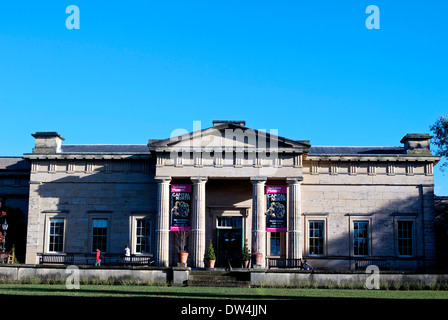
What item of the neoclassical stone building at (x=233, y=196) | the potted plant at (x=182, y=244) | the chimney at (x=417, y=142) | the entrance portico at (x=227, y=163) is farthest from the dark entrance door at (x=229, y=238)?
the chimney at (x=417, y=142)

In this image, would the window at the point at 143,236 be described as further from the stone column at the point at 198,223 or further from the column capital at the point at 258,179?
the column capital at the point at 258,179

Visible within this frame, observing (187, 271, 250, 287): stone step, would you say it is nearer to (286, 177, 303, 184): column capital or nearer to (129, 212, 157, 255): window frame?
(129, 212, 157, 255): window frame

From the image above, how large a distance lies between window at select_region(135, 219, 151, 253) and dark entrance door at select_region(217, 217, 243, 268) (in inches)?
175

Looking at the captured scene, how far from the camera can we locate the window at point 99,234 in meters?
35.2

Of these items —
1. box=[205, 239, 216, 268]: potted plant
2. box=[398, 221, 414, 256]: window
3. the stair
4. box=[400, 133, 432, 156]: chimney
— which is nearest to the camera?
the stair

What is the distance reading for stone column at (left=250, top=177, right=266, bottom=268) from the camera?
104 feet

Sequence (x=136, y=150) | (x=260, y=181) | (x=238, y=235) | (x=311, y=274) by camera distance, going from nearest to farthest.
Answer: (x=311, y=274) < (x=260, y=181) < (x=238, y=235) < (x=136, y=150)

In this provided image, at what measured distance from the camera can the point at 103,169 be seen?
1416 inches

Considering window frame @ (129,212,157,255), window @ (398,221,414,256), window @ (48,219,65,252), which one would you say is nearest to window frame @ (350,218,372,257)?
window @ (398,221,414,256)

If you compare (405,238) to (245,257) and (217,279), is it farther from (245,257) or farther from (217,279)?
(217,279)

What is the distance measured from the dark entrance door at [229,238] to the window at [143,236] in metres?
4.45
